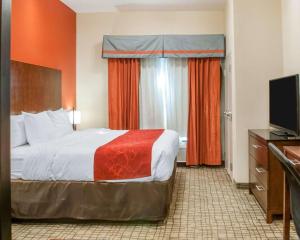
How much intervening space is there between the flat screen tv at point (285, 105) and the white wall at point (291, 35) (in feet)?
1.09

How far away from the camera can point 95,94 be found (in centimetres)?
603

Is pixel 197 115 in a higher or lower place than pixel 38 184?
higher

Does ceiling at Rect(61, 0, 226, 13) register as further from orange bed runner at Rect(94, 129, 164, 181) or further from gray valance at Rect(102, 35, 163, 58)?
orange bed runner at Rect(94, 129, 164, 181)

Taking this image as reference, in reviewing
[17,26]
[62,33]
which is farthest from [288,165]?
[62,33]

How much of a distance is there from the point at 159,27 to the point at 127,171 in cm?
358

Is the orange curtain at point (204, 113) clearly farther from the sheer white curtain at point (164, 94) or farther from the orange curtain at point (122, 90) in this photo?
the orange curtain at point (122, 90)

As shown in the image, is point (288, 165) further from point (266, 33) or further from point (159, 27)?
point (159, 27)

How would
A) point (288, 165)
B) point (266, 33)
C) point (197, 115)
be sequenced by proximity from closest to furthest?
point (288, 165), point (266, 33), point (197, 115)

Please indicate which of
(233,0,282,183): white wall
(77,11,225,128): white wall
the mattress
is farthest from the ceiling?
the mattress

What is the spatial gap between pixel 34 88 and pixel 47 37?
3.23ft

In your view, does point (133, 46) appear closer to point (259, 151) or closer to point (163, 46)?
point (163, 46)

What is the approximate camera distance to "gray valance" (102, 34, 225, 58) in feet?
18.2

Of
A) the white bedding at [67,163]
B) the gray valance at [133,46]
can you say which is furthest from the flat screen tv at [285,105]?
the gray valance at [133,46]

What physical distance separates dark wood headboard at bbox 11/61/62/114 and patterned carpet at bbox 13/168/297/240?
148 centimetres
